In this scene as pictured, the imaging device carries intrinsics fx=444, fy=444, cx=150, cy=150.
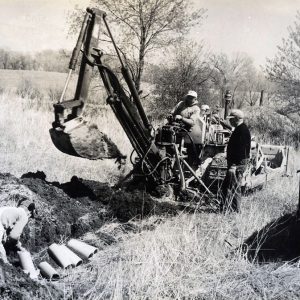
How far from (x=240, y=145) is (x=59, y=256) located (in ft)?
12.2

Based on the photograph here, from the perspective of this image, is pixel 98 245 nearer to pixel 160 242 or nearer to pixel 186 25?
pixel 160 242

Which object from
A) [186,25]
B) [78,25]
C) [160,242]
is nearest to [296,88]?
[186,25]

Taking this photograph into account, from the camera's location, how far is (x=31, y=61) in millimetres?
33688

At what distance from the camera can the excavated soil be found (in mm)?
4242

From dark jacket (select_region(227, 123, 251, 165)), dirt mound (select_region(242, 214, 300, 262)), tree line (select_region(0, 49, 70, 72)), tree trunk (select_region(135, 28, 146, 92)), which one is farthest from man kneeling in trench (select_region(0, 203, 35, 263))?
tree line (select_region(0, 49, 70, 72))

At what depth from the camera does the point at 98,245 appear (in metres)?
5.94

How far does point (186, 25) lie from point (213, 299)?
1405cm

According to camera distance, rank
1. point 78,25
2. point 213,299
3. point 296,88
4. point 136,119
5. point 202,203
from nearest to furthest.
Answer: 1. point 213,299
2. point 136,119
3. point 202,203
4. point 78,25
5. point 296,88

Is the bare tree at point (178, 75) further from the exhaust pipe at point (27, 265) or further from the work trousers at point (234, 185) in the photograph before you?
the exhaust pipe at point (27, 265)

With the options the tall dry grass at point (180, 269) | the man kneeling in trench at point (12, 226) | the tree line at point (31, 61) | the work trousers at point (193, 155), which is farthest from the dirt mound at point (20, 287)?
the tree line at point (31, 61)

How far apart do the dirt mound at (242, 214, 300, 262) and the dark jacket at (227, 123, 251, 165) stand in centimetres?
133

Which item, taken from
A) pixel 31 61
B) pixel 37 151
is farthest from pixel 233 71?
pixel 37 151

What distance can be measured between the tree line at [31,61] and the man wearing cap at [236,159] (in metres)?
21.0

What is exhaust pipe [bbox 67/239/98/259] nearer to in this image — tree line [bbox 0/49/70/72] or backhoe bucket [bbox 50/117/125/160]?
backhoe bucket [bbox 50/117/125/160]
